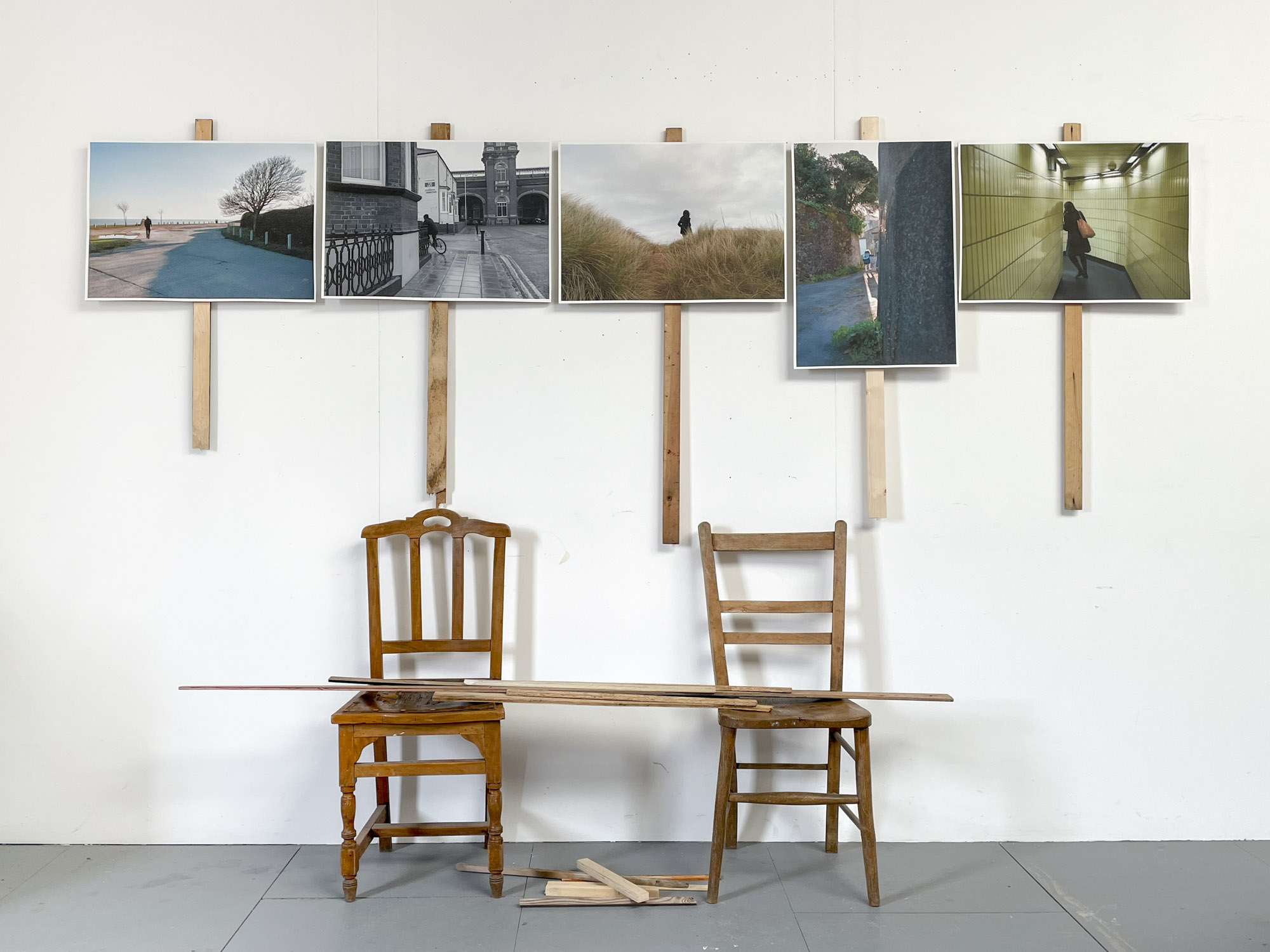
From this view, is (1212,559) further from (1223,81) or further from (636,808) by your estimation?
(636,808)

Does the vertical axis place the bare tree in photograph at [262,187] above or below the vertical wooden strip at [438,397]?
above

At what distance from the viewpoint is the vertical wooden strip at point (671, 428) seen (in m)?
3.05

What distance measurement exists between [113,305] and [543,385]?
145 centimetres

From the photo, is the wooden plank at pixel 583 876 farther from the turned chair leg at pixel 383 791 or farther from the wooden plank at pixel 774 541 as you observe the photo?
the wooden plank at pixel 774 541

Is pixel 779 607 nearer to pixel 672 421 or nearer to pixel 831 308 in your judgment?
pixel 672 421

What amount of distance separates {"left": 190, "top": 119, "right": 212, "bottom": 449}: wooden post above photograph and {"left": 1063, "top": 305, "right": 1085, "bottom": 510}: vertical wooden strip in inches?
112

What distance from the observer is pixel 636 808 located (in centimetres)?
307

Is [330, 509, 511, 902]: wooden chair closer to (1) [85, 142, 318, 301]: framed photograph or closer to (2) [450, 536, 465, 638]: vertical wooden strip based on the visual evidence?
(2) [450, 536, 465, 638]: vertical wooden strip

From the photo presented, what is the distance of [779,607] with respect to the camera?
2939 mm

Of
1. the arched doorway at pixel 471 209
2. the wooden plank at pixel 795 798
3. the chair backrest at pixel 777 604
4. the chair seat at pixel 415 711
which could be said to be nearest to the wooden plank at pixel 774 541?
the chair backrest at pixel 777 604

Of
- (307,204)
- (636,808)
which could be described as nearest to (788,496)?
(636,808)

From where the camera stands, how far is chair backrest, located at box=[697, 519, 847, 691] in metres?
2.94

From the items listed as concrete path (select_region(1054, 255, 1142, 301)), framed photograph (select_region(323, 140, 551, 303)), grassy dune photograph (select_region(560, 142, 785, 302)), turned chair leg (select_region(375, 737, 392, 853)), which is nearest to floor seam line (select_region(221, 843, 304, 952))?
turned chair leg (select_region(375, 737, 392, 853))

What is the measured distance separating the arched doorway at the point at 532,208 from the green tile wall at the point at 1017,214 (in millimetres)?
1376
